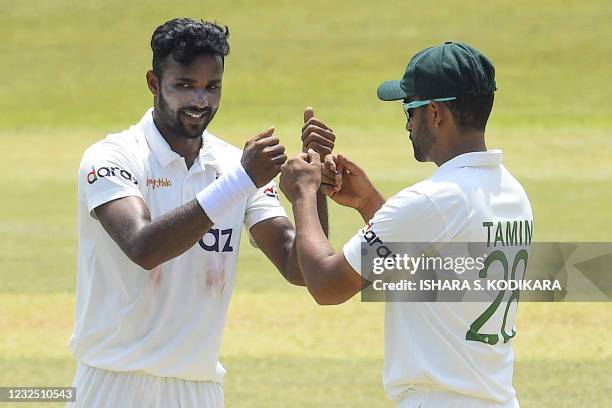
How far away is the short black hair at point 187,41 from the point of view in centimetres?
517

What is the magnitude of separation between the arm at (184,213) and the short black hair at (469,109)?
2.14 feet

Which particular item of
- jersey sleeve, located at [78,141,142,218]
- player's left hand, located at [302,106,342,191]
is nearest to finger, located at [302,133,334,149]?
→ player's left hand, located at [302,106,342,191]

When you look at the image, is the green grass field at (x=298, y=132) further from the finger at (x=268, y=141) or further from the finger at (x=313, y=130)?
the finger at (x=268, y=141)

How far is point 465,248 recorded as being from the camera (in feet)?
15.0

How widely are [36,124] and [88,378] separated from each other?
24054 mm

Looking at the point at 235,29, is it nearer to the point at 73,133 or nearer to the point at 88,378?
the point at 73,133

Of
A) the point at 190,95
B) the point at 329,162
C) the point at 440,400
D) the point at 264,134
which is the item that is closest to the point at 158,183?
the point at 190,95

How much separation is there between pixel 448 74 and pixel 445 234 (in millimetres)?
568

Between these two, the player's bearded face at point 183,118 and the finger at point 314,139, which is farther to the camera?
the finger at point 314,139

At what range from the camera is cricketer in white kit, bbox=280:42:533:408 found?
14.8 feet

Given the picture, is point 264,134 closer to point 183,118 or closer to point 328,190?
point 183,118

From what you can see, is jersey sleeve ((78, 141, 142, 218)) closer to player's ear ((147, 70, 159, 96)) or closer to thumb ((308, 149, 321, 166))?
player's ear ((147, 70, 159, 96))

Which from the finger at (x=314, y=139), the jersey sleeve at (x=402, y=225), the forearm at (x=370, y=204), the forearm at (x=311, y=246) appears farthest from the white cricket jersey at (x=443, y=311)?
the forearm at (x=370, y=204)

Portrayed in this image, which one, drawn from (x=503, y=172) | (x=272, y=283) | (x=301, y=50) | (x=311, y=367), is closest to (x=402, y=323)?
(x=503, y=172)
